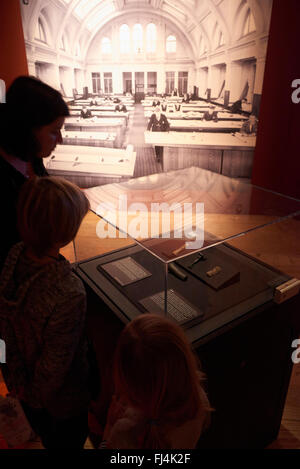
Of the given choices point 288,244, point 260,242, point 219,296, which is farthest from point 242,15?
point 219,296

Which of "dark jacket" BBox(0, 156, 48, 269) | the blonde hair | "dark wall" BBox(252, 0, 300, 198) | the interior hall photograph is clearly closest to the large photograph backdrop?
"dark wall" BBox(252, 0, 300, 198)

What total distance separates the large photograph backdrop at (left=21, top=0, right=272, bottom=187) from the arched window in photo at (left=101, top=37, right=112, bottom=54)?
0.04 feet

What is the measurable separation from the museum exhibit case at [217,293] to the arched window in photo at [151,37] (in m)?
3.34

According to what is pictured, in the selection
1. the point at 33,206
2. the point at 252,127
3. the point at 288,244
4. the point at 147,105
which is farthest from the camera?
the point at 147,105

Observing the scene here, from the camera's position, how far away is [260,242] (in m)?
2.18

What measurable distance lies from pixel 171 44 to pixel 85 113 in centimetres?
149

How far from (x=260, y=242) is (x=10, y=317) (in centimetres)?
162

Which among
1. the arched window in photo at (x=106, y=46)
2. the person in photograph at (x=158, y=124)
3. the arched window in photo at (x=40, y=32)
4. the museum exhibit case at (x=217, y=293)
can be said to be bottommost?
the museum exhibit case at (x=217, y=293)

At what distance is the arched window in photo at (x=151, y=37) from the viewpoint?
436 centimetres

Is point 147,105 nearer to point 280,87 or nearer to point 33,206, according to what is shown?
point 280,87

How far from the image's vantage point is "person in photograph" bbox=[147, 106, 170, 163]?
191 inches

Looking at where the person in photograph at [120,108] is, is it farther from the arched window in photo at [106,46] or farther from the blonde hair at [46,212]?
the blonde hair at [46,212]

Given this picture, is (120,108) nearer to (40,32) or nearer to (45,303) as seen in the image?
(40,32)

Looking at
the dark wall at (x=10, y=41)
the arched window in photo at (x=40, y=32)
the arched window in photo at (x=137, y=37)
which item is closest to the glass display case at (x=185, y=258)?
the dark wall at (x=10, y=41)
